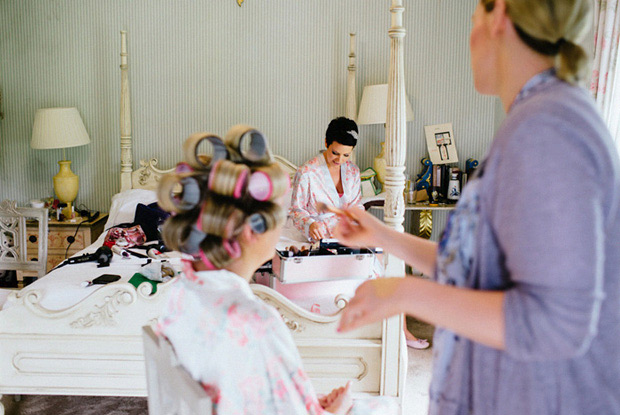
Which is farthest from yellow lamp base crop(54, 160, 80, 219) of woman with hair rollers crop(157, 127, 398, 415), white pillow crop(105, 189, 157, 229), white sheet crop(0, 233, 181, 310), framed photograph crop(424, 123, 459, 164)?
woman with hair rollers crop(157, 127, 398, 415)

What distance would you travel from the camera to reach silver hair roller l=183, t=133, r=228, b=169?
111 centimetres

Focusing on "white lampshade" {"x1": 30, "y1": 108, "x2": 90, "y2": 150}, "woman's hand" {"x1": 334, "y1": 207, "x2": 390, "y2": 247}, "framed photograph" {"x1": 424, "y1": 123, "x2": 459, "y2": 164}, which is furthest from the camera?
"framed photograph" {"x1": 424, "y1": 123, "x2": 459, "y2": 164}

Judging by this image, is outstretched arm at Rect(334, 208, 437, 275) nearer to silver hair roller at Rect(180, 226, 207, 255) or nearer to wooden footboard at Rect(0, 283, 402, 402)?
silver hair roller at Rect(180, 226, 207, 255)

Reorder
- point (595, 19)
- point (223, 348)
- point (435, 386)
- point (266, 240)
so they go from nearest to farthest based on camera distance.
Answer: point (435, 386)
point (223, 348)
point (266, 240)
point (595, 19)

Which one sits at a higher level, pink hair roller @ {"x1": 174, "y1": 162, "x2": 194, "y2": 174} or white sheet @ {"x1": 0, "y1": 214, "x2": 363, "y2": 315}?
pink hair roller @ {"x1": 174, "y1": 162, "x2": 194, "y2": 174}

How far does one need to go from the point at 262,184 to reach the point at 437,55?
362 centimetres

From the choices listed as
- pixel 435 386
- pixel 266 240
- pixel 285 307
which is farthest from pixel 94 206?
pixel 435 386

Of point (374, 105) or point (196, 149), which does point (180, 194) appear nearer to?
point (196, 149)

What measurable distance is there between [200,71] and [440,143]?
197 cm

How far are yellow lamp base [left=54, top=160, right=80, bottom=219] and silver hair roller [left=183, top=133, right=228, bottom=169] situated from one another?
3272 millimetres

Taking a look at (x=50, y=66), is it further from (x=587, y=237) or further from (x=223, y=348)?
(x=587, y=237)

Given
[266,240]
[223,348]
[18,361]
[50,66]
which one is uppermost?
[50,66]

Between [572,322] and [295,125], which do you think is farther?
[295,125]

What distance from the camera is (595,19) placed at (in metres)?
3.00
